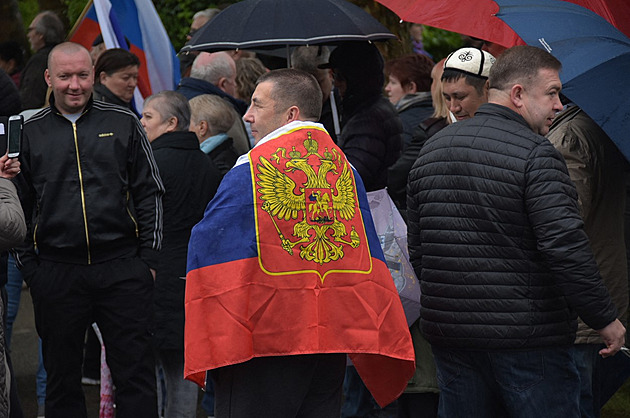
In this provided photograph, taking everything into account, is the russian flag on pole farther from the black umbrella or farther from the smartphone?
the smartphone

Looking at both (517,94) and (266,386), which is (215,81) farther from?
(266,386)

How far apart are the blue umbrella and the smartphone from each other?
2.11 metres

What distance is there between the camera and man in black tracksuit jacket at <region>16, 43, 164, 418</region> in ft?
18.9

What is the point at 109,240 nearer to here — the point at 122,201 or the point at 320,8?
the point at 122,201

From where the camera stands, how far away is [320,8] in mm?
7547

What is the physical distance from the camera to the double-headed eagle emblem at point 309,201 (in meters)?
4.20

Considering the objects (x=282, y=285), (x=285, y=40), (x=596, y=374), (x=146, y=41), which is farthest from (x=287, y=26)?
(x=282, y=285)

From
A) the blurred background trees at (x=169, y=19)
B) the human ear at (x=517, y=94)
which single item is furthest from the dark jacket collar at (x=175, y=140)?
the blurred background trees at (x=169, y=19)

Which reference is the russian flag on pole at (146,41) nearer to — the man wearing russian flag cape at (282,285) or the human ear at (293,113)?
the human ear at (293,113)

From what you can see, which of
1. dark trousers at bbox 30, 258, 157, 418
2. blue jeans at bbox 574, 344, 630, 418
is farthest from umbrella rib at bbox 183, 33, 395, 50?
blue jeans at bbox 574, 344, 630, 418

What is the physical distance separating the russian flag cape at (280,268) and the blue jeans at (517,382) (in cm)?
47

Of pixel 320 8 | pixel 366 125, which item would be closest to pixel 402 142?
pixel 366 125

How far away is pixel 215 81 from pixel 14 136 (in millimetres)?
4032

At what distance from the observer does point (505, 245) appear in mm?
4438
